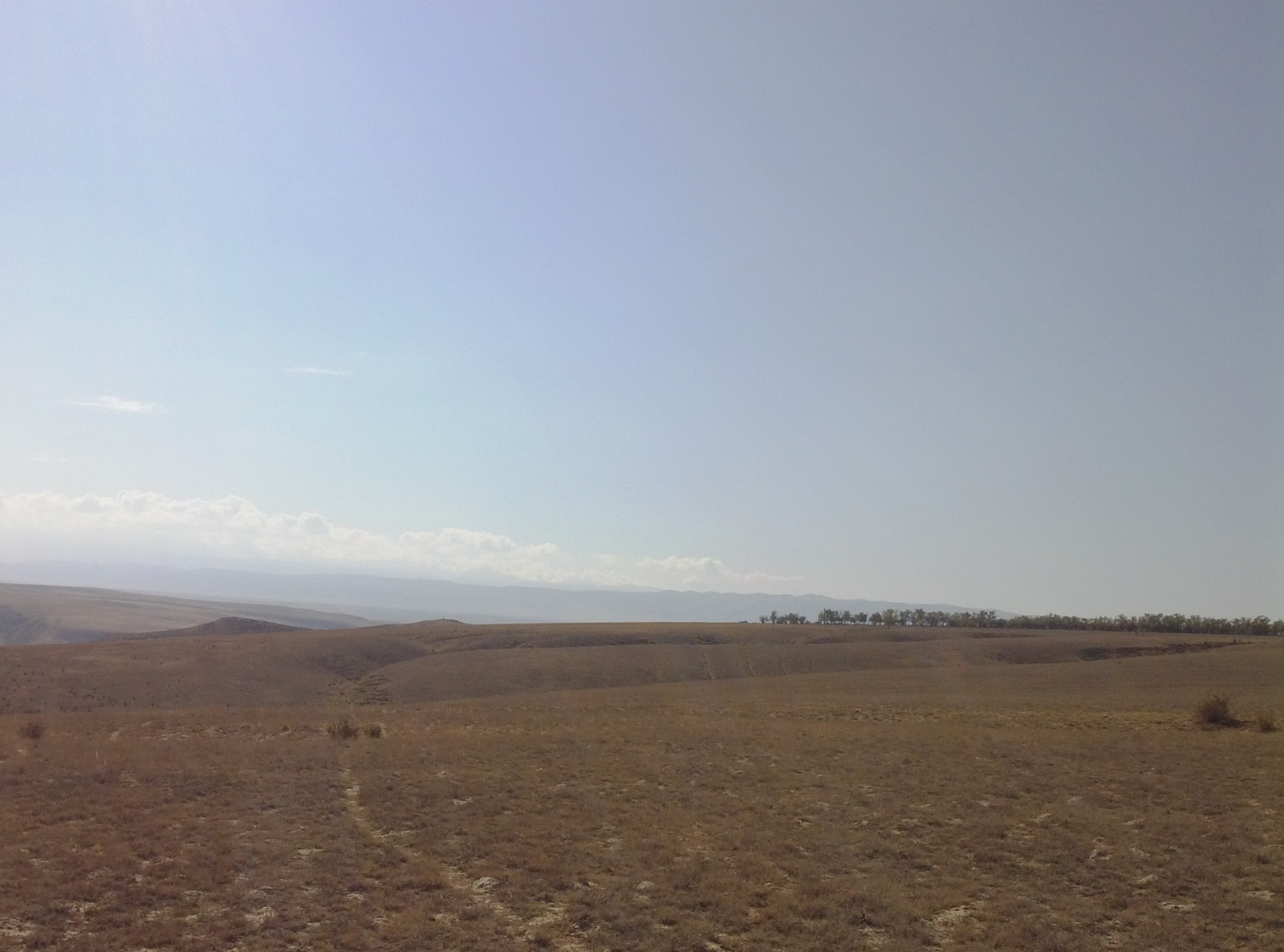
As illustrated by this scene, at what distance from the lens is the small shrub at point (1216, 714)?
29500 mm


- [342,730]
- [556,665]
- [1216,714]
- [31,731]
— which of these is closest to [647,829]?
[342,730]

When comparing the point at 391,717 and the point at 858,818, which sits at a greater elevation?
the point at 858,818

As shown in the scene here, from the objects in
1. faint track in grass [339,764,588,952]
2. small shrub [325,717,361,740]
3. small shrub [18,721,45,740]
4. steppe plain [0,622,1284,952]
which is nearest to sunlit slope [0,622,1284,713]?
steppe plain [0,622,1284,952]

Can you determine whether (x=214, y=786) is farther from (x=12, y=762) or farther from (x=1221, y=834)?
(x=1221, y=834)

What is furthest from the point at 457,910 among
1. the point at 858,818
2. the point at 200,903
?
the point at 858,818

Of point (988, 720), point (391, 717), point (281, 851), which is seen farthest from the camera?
point (391, 717)

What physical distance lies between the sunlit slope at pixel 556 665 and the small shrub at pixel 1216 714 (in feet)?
27.5

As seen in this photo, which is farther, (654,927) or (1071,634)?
(1071,634)

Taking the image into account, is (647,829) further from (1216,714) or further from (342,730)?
(1216,714)

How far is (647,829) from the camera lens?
15.8m

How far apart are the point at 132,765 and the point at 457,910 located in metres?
13.3

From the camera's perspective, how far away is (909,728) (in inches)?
1140

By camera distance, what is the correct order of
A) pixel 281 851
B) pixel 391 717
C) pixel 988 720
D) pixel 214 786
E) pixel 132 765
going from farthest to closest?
pixel 391 717 → pixel 988 720 → pixel 132 765 → pixel 214 786 → pixel 281 851

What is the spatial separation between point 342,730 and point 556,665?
1352 inches
